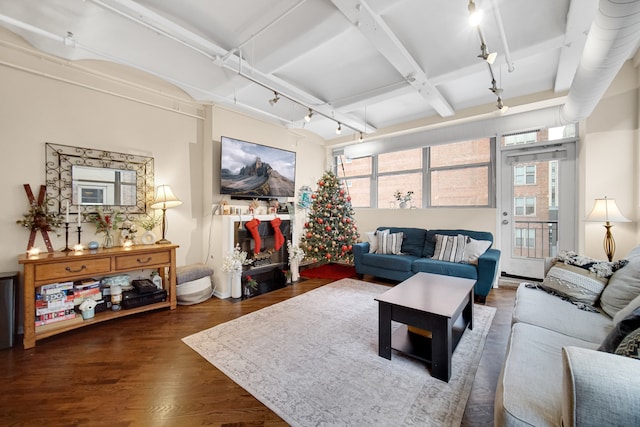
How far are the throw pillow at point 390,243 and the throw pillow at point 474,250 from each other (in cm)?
102

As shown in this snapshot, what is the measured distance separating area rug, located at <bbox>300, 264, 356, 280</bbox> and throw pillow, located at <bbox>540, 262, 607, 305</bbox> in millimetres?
2880

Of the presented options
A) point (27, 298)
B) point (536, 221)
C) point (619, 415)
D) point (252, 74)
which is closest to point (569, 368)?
point (619, 415)

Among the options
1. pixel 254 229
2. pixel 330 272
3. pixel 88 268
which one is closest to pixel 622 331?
pixel 254 229

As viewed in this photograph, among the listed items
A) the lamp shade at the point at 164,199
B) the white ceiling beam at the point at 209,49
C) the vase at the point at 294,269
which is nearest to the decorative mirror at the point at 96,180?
the lamp shade at the point at 164,199

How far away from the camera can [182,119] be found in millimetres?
3721

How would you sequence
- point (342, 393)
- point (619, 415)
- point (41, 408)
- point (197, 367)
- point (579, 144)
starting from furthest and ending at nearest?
point (579, 144) → point (197, 367) → point (342, 393) → point (41, 408) → point (619, 415)

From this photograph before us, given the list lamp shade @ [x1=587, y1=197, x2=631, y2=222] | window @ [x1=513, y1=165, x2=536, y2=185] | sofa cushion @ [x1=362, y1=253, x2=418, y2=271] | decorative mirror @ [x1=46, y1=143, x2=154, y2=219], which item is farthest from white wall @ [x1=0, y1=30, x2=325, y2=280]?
lamp shade @ [x1=587, y1=197, x2=631, y2=222]

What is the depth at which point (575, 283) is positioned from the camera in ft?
6.97

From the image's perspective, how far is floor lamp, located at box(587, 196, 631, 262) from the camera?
115 inches

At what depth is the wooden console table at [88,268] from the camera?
228cm

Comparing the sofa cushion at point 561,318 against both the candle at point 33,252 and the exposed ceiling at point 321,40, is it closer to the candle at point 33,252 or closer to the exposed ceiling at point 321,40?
the exposed ceiling at point 321,40

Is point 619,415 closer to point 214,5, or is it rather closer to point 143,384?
point 143,384

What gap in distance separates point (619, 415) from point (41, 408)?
2841 mm

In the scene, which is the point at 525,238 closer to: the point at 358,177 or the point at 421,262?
the point at 421,262
